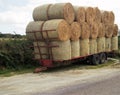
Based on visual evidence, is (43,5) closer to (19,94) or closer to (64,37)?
(64,37)

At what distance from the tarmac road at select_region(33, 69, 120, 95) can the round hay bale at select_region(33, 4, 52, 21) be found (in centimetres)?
642

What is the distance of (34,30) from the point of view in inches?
771

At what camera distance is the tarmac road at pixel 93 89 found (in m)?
11.9

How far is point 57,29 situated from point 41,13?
199 cm

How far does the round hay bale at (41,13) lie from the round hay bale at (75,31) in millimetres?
1462

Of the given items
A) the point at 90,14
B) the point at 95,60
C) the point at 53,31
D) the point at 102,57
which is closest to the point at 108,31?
the point at 102,57

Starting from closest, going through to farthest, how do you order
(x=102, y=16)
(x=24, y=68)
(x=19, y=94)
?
(x=19, y=94) → (x=24, y=68) → (x=102, y=16)

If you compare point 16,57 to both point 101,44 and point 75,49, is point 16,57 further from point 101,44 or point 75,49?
point 101,44

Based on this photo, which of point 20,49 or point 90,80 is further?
point 20,49

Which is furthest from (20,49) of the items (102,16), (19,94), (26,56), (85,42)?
(19,94)

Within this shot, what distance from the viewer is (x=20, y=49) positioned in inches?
800

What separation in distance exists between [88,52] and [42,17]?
3.55m

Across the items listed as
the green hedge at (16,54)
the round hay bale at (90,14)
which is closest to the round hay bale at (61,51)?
the green hedge at (16,54)

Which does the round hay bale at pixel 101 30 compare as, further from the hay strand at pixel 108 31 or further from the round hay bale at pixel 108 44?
the round hay bale at pixel 108 44
